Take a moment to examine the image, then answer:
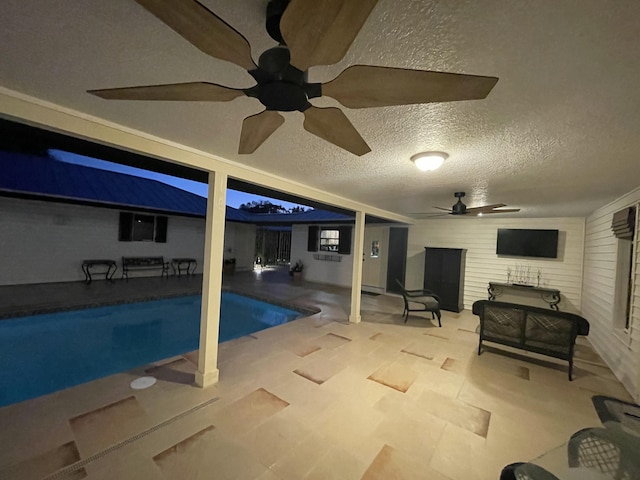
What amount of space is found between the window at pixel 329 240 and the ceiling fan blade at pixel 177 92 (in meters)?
8.30

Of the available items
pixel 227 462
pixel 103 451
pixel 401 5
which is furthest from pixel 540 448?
pixel 103 451

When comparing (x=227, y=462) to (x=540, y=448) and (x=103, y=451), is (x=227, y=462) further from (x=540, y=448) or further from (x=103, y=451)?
(x=540, y=448)

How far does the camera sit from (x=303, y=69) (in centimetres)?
91

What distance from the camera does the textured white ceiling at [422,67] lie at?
0.92 metres

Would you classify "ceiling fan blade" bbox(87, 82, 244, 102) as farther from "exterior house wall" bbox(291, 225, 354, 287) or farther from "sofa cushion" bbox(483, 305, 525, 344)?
"exterior house wall" bbox(291, 225, 354, 287)

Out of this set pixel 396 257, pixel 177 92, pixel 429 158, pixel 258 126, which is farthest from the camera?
pixel 396 257

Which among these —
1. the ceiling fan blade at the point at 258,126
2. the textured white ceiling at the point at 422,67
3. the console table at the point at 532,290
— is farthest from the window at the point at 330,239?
the ceiling fan blade at the point at 258,126

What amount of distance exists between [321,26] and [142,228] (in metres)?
9.71

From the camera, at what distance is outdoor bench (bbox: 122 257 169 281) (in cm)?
798

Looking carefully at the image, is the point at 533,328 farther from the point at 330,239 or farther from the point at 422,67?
the point at 330,239

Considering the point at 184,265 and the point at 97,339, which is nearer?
the point at 97,339

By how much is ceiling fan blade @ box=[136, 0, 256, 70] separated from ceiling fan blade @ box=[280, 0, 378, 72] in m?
0.17

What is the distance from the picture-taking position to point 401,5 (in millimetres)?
878

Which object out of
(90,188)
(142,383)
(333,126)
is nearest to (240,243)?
(90,188)
